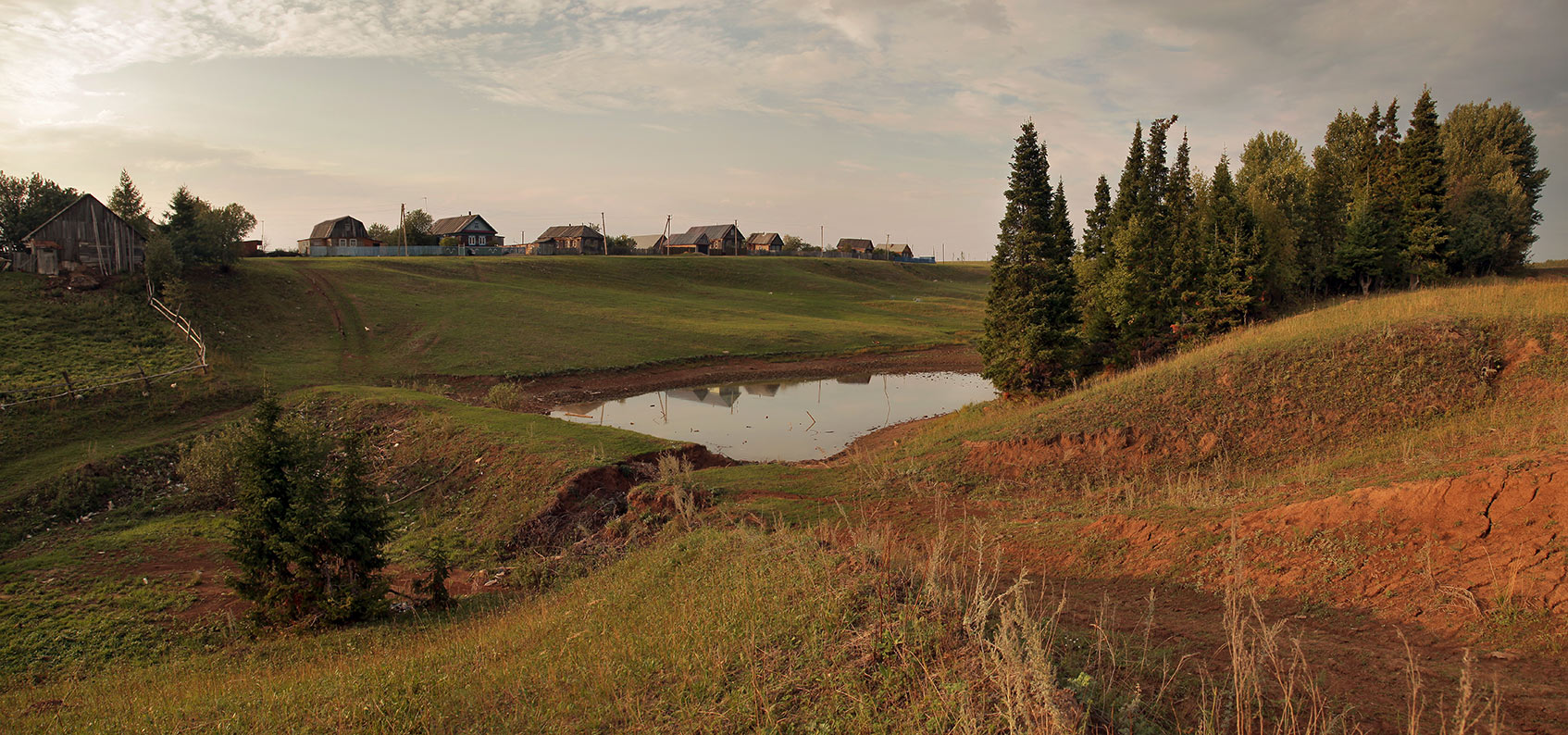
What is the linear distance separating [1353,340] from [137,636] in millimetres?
28820

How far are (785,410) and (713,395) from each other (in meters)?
5.78

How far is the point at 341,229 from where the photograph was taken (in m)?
93.6

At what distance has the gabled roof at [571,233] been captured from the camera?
107 m

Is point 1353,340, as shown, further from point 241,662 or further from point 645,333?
point 645,333

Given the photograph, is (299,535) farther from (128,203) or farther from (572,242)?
(572,242)

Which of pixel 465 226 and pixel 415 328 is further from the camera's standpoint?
pixel 465 226

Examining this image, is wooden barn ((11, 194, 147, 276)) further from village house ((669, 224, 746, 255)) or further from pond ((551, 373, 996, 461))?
village house ((669, 224, 746, 255))

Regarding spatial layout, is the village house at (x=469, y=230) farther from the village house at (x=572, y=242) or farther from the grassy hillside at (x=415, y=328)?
the grassy hillside at (x=415, y=328)

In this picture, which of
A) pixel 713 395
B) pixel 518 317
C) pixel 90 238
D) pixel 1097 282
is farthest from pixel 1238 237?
pixel 90 238

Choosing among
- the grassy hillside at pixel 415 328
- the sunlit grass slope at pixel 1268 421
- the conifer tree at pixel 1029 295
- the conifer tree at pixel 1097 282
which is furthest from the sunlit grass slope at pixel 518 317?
the sunlit grass slope at pixel 1268 421

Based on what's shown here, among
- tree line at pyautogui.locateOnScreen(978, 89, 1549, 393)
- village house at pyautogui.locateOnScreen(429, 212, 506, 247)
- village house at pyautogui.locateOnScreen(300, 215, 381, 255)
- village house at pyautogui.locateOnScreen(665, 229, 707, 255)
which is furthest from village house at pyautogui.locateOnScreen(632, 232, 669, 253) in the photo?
tree line at pyautogui.locateOnScreen(978, 89, 1549, 393)

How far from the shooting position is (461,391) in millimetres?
37031

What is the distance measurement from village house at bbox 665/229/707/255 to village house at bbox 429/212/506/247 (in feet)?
90.7

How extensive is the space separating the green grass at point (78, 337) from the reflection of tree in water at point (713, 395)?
2234 centimetres
